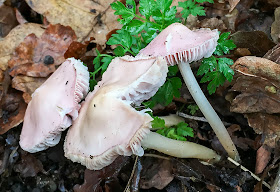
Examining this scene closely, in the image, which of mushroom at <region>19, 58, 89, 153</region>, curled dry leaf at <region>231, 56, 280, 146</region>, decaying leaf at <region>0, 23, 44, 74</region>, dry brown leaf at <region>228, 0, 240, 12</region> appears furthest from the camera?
decaying leaf at <region>0, 23, 44, 74</region>

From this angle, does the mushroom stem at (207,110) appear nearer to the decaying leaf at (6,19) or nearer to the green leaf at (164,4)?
the green leaf at (164,4)

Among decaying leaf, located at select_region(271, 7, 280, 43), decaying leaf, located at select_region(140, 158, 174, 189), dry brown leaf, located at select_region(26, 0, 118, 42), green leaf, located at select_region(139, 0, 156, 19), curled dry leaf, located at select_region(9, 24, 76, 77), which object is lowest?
decaying leaf, located at select_region(140, 158, 174, 189)

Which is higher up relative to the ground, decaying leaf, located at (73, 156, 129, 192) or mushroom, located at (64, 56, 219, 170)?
mushroom, located at (64, 56, 219, 170)

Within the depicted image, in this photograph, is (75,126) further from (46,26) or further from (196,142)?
(46,26)

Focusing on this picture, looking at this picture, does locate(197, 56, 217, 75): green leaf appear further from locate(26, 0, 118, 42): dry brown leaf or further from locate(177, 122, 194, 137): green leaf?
locate(26, 0, 118, 42): dry brown leaf

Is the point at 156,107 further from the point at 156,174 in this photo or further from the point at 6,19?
the point at 6,19

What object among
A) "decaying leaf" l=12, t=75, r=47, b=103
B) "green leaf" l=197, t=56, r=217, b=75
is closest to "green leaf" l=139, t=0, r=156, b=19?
"green leaf" l=197, t=56, r=217, b=75
